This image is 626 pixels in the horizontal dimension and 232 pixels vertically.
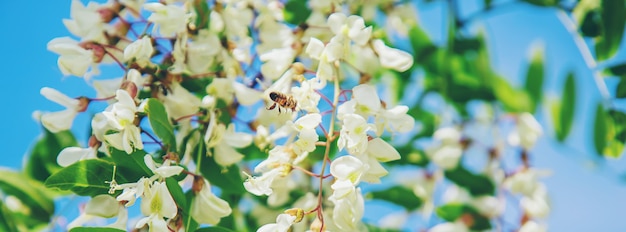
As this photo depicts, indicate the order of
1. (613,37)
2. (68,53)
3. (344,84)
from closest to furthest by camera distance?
(68,53) → (613,37) → (344,84)

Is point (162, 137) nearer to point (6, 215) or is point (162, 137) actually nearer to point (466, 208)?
point (6, 215)

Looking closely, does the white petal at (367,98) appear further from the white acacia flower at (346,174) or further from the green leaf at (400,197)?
the green leaf at (400,197)

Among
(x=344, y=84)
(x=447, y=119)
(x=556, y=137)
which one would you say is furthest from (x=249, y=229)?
(x=556, y=137)

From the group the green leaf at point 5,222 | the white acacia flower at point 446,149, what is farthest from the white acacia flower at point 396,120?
the white acacia flower at point 446,149

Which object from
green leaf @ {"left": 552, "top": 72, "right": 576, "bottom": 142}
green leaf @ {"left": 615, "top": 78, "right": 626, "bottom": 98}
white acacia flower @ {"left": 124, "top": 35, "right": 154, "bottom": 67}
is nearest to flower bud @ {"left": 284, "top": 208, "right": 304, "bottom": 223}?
white acacia flower @ {"left": 124, "top": 35, "right": 154, "bottom": 67}

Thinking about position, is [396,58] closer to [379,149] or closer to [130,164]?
[379,149]

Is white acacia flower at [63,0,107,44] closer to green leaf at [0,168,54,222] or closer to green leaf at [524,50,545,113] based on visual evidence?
green leaf at [0,168,54,222]

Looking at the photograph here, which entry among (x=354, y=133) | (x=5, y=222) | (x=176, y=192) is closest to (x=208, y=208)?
(x=176, y=192)
